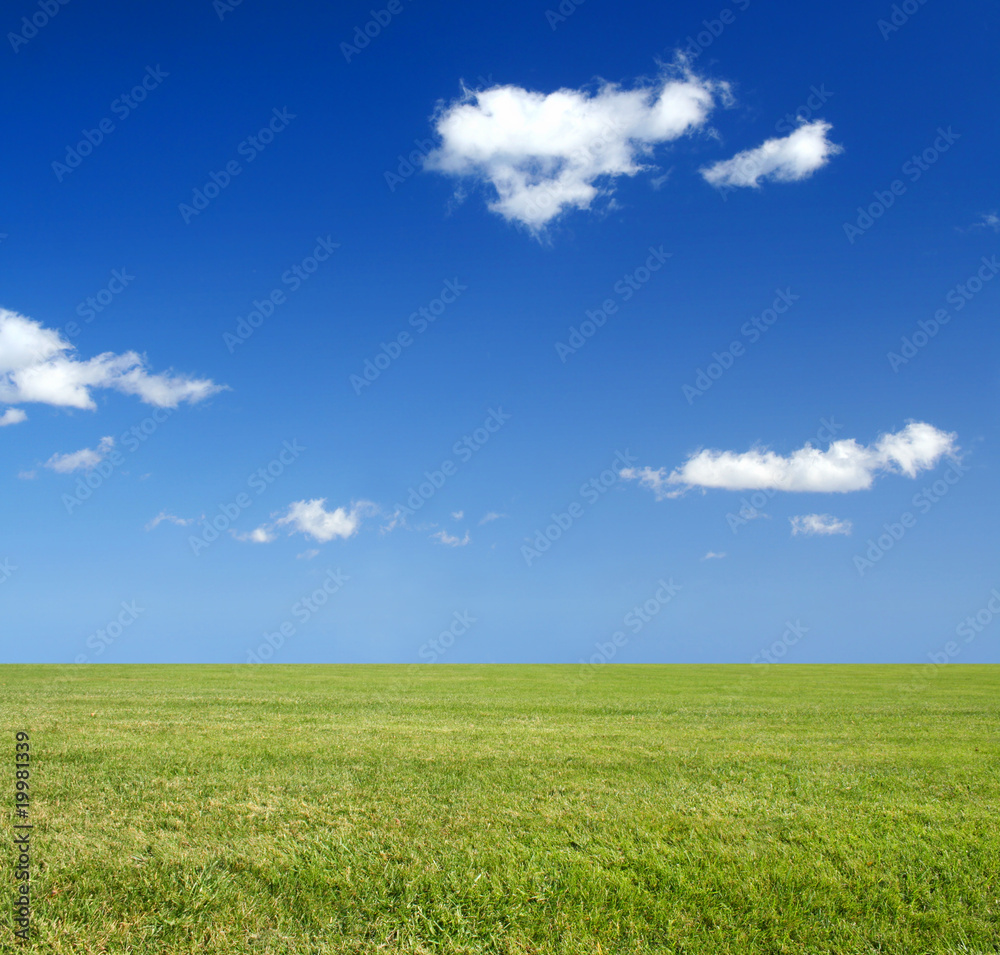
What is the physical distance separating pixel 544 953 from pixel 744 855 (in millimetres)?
2575

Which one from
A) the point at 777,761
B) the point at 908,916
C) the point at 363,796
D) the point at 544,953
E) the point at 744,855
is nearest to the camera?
the point at 544,953

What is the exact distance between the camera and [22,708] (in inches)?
726

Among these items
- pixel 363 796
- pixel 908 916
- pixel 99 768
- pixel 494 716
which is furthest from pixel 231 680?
pixel 908 916

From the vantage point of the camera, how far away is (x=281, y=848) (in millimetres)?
6957

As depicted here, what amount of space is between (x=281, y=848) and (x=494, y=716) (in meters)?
10.9

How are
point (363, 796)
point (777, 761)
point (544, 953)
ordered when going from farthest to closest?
1. point (777, 761)
2. point (363, 796)
3. point (544, 953)

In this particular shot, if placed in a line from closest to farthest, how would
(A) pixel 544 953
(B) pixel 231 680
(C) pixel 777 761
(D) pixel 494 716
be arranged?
(A) pixel 544 953
(C) pixel 777 761
(D) pixel 494 716
(B) pixel 231 680

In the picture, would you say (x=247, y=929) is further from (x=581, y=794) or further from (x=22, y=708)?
(x=22, y=708)

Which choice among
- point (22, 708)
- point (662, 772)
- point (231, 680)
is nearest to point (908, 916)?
point (662, 772)

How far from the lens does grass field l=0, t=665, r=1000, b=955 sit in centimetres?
567

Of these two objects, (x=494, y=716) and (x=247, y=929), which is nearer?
(x=247, y=929)

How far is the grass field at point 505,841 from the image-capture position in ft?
18.6

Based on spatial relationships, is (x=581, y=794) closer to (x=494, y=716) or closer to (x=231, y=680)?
(x=494, y=716)

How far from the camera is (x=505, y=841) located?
713 centimetres
